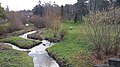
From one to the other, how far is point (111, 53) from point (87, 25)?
8.08ft

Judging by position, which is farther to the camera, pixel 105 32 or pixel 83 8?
pixel 83 8

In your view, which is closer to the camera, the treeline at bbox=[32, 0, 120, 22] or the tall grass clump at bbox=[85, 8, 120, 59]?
the tall grass clump at bbox=[85, 8, 120, 59]

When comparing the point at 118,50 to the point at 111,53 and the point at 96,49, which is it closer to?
the point at 111,53

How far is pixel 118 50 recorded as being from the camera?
46.1ft

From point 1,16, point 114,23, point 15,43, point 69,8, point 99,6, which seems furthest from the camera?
point 69,8

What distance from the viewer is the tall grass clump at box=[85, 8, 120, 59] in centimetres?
1377

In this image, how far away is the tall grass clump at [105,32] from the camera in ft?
45.2

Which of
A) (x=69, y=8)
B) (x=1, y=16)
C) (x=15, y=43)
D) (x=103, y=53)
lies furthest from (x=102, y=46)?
(x=69, y=8)

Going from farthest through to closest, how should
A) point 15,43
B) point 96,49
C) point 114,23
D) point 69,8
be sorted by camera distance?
point 69,8, point 15,43, point 96,49, point 114,23

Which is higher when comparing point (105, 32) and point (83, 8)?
point (105, 32)

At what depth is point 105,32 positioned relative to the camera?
46.1 ft

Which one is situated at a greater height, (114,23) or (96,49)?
(114,23)

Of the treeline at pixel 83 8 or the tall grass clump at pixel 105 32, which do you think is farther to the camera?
the treeline at pixel 83 8

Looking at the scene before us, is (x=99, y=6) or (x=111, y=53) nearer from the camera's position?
(x=111, y=53)
